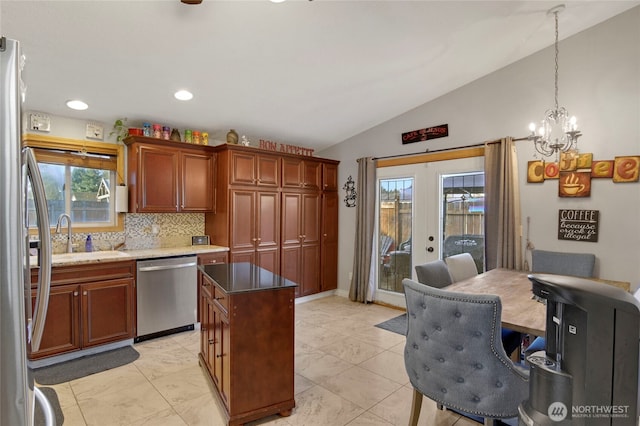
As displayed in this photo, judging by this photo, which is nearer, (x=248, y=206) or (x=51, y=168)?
(x=51, y=168)

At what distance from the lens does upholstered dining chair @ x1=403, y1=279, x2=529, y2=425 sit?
1.56 m

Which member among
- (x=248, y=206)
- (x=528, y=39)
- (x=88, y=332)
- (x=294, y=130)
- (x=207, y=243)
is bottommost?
(x=88, y=332)

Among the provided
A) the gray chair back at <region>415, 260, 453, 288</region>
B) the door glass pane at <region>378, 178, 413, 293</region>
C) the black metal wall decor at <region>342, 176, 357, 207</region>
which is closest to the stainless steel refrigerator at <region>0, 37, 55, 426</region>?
the gray chair back at <region>415, 260, 453, 288</region>

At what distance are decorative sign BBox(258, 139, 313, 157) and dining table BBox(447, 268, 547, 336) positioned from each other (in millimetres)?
Result: 3033

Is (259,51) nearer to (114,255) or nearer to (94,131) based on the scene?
(94,131)

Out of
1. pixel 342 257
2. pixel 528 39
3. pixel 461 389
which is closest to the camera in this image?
pixel 461 389

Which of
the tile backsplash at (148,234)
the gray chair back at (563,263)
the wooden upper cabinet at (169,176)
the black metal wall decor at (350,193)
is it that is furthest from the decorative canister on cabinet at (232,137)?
the gray chair back at (563,263)

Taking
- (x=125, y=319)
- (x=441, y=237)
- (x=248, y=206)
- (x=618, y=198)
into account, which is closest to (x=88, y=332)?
(x=125, y=319)

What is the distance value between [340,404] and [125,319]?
2.34 meters

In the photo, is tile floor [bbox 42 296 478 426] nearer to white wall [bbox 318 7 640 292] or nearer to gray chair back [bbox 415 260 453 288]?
gray chair back [bbox 415 260 453 288]

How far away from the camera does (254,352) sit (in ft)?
6.90

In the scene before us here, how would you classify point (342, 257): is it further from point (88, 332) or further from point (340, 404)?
point (88, 332)

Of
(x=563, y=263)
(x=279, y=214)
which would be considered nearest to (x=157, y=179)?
(x=279, y=214)

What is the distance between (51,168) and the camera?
11.4ft
